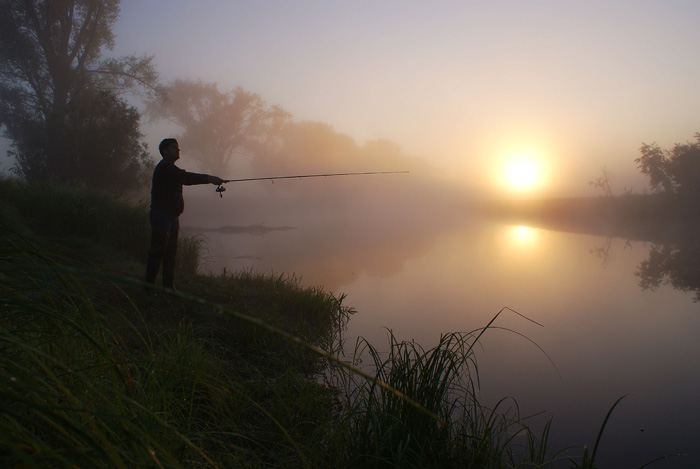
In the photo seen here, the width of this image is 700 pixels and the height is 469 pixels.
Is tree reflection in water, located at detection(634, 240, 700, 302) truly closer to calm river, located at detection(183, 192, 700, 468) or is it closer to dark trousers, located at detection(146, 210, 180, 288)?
calm river, located at detection(183, 192, 700, 468)

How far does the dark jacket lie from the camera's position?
4.99m

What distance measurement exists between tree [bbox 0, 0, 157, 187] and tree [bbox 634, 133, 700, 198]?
31548 millimetres

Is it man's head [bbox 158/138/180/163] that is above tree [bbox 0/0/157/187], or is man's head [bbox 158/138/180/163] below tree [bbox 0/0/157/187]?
below

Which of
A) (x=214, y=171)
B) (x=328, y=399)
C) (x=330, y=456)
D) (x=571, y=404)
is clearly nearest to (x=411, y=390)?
(x=330, y=456)

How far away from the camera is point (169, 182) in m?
5.05

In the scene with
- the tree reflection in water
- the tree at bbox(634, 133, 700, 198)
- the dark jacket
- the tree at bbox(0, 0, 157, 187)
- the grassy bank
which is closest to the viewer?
the grassy bank

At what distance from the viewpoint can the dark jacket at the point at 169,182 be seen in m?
4.99

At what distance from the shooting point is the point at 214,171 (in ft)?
112

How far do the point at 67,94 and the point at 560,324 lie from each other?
19.0m

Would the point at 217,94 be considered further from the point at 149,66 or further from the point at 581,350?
the point at 581,350

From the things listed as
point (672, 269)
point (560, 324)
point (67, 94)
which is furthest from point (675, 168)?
point (67, 94)

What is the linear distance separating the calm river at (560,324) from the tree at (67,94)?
4744mm

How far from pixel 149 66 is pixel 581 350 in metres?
21.1

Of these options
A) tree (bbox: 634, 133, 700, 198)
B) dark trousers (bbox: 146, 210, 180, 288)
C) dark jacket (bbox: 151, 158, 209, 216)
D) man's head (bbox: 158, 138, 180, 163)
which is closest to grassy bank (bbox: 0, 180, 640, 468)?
dark trousers (bbox: 146, 210, 180, 288)
